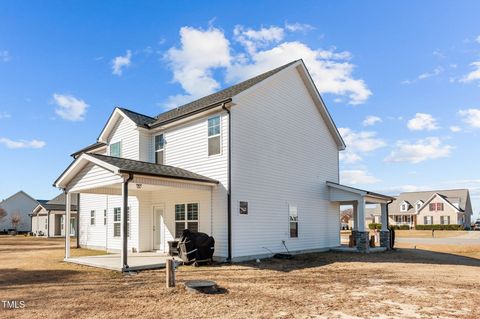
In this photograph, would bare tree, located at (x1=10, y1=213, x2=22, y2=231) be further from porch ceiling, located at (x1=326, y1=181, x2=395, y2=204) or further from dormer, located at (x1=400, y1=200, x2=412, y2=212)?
dormer, located at (x1=400, y1=200, x2=412, y2=212)

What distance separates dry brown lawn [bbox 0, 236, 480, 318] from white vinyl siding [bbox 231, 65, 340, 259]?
228 cm

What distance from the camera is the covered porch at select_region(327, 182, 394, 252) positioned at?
19047mm

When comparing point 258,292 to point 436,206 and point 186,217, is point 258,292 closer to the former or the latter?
point 186,217

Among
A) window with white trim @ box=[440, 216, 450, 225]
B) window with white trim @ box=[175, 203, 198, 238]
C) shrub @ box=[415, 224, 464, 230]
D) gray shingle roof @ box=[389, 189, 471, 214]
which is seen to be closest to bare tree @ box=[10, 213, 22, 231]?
Answer: window with white trim @ box=[175, 203, 198, 238]

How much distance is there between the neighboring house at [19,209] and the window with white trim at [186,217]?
158 feet

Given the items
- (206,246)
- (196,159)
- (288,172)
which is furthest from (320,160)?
(206,246)

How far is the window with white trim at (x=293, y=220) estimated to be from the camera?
1772cm

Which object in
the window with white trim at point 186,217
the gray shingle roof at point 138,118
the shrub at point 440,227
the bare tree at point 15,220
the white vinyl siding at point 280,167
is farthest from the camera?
the shrub at point 440,227

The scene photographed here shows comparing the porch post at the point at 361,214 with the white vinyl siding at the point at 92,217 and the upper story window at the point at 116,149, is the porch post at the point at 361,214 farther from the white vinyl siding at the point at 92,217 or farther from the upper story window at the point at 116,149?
the white vinyl siding at the point at 92,217

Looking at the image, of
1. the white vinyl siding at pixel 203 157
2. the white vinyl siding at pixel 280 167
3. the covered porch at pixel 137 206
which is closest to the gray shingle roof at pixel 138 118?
the white vinyl siding at pixel 203 157

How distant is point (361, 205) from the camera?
63.2 feet

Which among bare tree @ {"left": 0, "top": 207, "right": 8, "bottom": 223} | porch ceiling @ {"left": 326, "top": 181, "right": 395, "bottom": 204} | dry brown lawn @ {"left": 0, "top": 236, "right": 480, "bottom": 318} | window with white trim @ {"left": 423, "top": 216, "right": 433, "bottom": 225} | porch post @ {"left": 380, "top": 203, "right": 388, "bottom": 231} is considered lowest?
window with white trim @ {"left": 423, "top": 216, "right": 433, "bottom": 225}

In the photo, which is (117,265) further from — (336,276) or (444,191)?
(444,191)

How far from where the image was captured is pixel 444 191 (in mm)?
71125
